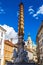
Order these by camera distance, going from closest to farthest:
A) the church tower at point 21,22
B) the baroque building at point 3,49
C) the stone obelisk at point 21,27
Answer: the stone obelisk at point 21,27 < the church tower at point 21,22 < the baroque building at point 3,49

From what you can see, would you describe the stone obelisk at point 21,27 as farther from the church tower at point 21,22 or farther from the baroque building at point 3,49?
the baroque building at point 3,49

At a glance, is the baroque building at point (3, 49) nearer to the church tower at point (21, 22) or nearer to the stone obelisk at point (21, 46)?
the church tower at point (21, 22)

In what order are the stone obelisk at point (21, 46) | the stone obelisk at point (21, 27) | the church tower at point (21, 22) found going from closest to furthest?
1. the stone obelisk at point (21, 46)
2. the stone obelisk at point (21, 27)
3. the church tower at point (21, 22)

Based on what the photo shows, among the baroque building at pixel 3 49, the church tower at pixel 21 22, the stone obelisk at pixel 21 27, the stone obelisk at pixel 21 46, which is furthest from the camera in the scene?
the baroque building at pixel 3 49

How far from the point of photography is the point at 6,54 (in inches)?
2670

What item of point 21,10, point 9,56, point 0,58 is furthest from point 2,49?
point 21,10

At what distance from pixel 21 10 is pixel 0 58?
2448 cm

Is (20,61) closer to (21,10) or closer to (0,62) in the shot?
(21,10)

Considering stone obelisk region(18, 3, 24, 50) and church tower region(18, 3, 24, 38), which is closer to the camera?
stone obelisk region(18, 3, 24, 50)

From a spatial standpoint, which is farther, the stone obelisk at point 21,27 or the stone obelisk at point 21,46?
the stone obelisk at point 21,27

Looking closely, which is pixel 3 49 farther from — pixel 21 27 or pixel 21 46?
pixel 21 46

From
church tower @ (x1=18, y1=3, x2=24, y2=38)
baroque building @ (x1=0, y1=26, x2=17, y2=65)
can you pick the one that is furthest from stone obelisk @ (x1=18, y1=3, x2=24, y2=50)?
baroque building @ (x1=0, y1=26, x2=17, y2=65)

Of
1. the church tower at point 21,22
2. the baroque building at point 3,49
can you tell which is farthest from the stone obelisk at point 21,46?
the baroque building at point 3,49

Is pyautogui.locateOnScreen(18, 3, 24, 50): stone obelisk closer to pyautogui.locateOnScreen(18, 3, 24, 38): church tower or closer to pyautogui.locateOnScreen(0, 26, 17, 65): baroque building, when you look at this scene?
pyautogui.locateOnScreen(18, 3, 24, 38): church tower
